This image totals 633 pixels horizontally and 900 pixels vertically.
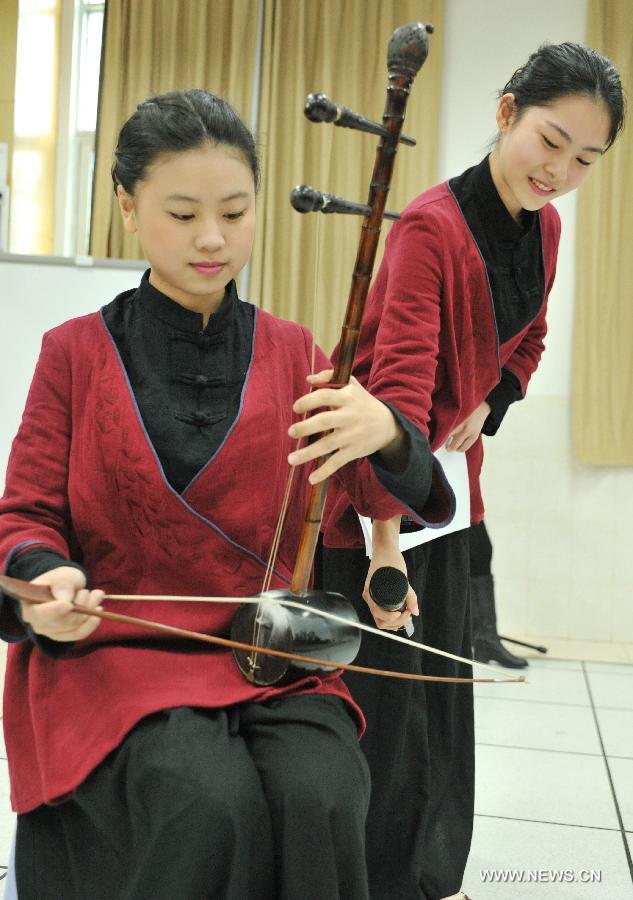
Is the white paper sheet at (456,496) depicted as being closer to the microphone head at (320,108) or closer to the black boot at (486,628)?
the microphone head at (320,108)

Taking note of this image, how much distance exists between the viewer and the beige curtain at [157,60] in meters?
4.32

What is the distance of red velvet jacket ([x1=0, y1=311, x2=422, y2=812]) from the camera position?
1.07 metres

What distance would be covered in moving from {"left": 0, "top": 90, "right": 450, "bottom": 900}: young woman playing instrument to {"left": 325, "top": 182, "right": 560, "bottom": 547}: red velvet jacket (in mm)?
113

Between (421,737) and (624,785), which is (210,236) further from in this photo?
(624,785)

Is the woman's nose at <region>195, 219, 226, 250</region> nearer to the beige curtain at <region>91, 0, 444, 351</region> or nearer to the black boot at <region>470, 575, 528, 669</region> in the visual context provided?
the black boot at <region>470, 575, 528, 669</region>

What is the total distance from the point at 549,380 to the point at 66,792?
3.59 metres

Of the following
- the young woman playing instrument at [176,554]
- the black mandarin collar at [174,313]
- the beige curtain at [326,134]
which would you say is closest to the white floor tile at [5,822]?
the young woman playing instrument at [176,554]

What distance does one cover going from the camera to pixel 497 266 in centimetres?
141

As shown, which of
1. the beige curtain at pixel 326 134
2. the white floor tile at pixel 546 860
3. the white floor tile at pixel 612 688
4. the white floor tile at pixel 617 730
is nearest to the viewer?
the white floor tile at pixel 546 860

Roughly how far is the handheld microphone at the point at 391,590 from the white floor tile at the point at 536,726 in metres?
1.64

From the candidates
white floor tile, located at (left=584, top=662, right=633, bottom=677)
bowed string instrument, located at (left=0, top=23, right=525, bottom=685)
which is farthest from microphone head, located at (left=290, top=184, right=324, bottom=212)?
white floor tile, located at (left=584, top=662, right=633, bottom=677)

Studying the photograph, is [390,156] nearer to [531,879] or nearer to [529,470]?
[531,879]

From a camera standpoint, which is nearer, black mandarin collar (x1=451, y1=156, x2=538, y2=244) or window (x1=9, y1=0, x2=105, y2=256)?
black mandarin collar (x1=451, y1=156, x2=538, y2=244)

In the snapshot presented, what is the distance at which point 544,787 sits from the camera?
2387 mm
